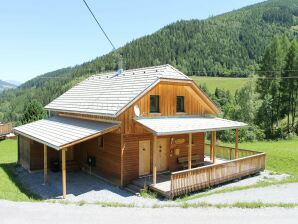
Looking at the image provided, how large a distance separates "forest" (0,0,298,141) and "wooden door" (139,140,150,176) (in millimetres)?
25610

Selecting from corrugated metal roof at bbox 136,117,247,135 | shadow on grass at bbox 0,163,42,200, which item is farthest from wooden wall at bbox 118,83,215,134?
shadow on grass at bbox 0,163,42,200

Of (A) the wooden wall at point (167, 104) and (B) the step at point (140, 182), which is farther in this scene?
(A) the wooden wall at point (167, 104)

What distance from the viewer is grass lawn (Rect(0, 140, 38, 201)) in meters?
12.8

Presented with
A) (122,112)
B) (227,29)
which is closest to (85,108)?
(122,112)

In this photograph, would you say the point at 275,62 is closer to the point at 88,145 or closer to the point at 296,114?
the point at 296,114

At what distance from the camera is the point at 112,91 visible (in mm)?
18547

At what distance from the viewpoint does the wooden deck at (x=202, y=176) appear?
14000 millimetres

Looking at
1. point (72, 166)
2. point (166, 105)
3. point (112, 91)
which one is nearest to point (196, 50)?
point (112, 91)

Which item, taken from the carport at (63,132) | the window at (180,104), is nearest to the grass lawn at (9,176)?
the carport at (63,132)

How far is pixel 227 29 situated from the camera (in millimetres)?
164250

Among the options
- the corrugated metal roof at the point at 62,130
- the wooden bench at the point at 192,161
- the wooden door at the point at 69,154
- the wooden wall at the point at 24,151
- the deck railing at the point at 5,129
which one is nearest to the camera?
the corrugated metal roof at the point at 62,130

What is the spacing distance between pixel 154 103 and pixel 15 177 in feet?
30.4

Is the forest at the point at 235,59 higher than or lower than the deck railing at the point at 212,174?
higher

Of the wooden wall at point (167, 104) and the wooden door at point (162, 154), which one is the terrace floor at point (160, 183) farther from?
the wooden wall at point (167, 104)
